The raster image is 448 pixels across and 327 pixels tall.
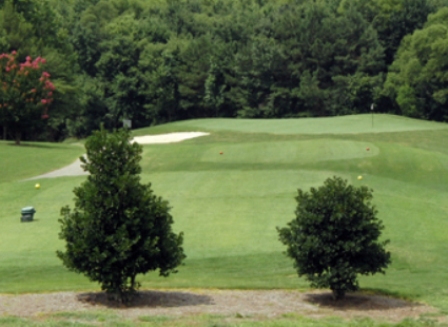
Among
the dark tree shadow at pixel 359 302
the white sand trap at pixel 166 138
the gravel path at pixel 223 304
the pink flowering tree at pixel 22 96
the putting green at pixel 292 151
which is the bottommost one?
the dark tree shadow at pixel 359 302

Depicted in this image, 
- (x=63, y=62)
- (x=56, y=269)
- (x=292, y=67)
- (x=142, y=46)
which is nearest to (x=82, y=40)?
(x=142, y=46)

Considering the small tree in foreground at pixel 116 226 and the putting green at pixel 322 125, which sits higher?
the putting green at pixel 322 125

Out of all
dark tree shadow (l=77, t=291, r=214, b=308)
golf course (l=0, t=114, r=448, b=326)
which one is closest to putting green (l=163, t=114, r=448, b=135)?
golf course (l=0, t=114, r=448, b=326)

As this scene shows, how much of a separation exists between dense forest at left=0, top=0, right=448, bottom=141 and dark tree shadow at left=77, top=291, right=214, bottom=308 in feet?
241

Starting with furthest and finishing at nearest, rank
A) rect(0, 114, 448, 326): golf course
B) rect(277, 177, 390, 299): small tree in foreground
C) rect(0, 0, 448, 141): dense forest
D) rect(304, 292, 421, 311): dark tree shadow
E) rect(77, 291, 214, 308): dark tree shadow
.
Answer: rect(0, 0, 448, 141): dense forest → rect(0, 114, 448, 326): golf course → rect(277, 177, 390, 299): small tree in foreground → rect(304, 292, 421, 311): dark tree shadow → rect(77, 291, 214, 308): dark tree shadow

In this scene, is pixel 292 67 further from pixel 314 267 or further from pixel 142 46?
pixel 314 267

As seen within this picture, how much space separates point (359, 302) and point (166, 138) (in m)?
49.5

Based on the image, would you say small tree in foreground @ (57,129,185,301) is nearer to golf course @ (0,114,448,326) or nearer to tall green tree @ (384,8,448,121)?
golf course @ (0,114,448,326)

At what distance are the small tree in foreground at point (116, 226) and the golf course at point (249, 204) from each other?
1.97 metres

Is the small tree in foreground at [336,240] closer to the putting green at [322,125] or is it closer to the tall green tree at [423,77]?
the putting green at [322,125]

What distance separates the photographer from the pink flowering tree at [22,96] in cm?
5350

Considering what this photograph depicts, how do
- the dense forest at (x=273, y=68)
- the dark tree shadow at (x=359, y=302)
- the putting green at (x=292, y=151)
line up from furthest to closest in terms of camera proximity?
the dense forest at (x=273, y=68)
the putting green at (x=292, y=151)
the dark tree shadow at (x=359, y=302)

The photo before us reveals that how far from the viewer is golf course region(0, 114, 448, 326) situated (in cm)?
2062

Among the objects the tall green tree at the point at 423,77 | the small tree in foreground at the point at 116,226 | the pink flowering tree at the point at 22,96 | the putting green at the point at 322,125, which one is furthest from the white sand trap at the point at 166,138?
the small tree in foreground at the point at 116,226
